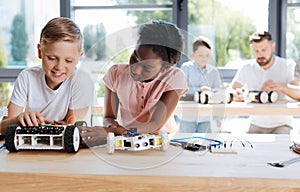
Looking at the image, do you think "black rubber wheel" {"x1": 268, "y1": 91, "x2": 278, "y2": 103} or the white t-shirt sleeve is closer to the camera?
the white t-shirt sleeve

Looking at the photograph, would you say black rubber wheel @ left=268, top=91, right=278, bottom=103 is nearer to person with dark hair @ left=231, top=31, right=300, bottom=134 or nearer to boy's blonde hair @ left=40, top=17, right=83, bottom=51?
person with dark hair @ left=231, top=31, right=300, bottom=134

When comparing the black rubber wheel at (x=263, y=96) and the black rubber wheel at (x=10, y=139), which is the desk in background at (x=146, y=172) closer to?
the black rubber wheel at (x=10, y=139)

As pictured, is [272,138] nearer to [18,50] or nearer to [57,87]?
[57,87]

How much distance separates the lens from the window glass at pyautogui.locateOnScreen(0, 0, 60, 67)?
3539 millimetres

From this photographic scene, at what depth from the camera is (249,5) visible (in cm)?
344

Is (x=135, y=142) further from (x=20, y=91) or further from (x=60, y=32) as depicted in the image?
(x=20, y=91)

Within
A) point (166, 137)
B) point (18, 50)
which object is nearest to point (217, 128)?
point (166, 137)

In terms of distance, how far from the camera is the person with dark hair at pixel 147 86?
3.25 feet

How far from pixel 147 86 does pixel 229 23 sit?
8.43 feet

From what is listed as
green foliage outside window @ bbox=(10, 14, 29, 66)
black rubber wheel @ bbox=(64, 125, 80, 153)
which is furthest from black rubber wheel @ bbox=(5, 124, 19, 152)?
green foliage outside window @ bbox=(10, 14, 29, 66)

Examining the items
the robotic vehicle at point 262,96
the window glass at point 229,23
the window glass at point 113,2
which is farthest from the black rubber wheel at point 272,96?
the window glass at point 113,2

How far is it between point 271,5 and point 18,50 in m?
2.16

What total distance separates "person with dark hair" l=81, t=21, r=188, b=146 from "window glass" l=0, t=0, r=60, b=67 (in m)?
2.69

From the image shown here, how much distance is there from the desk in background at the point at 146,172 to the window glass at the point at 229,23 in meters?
2.60
